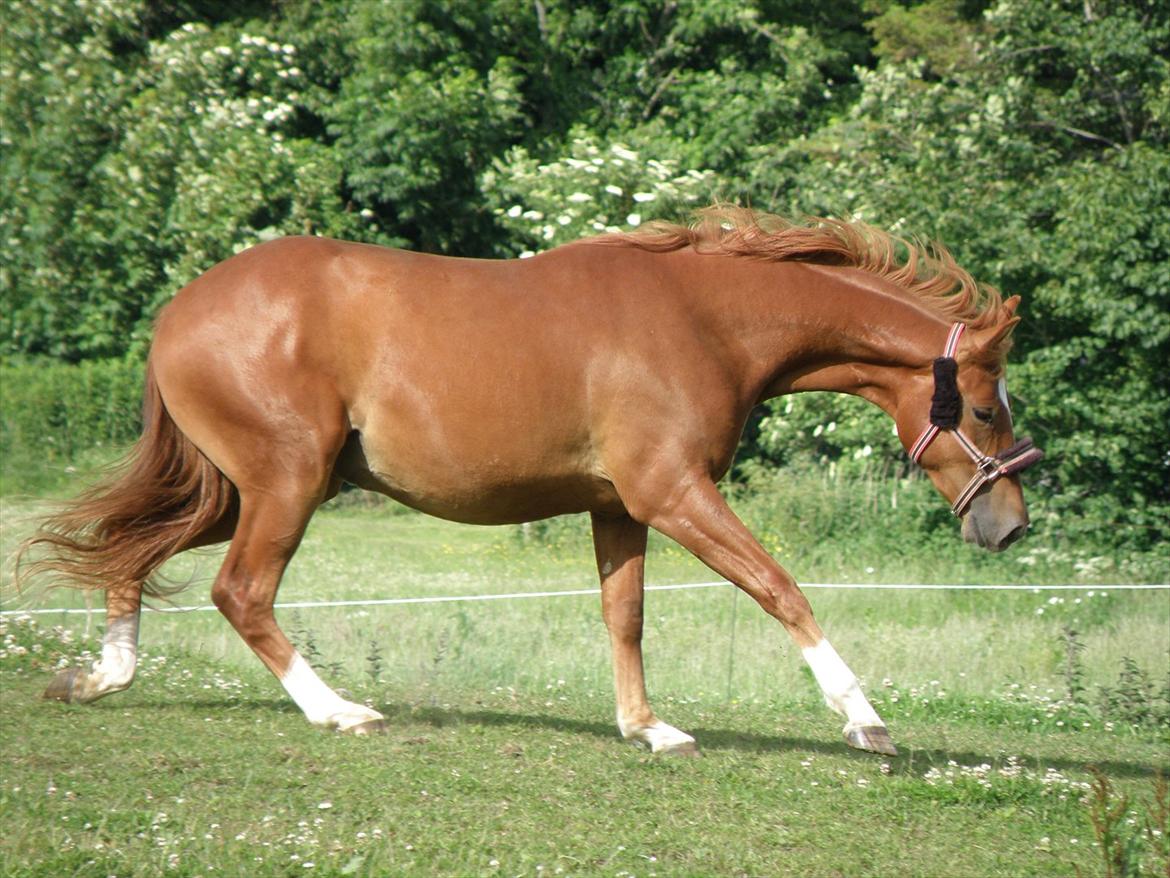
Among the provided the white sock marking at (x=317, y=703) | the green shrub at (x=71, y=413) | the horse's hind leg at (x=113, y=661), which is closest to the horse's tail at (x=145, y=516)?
the horse's hind leg at (x=113, y=661)

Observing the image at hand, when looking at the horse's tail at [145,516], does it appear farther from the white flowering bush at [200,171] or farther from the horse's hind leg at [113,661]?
the white flowering bush at [200,171]

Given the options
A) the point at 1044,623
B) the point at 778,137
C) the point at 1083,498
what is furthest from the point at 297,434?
the point at 778,137

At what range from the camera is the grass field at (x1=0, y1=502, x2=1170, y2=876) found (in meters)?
4.89

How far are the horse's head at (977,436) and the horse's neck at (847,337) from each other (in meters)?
0.15

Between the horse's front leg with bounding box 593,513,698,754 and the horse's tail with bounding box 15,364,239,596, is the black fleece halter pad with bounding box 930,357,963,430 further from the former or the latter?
the horse's tail with bounding box 15,364,239,596

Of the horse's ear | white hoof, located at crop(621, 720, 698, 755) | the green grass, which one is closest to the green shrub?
the green grass

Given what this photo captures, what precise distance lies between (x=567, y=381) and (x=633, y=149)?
15.4 meters

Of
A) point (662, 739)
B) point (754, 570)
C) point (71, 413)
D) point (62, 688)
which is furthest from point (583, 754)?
point (71, 413)

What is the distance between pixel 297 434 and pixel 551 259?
1442 millimetres

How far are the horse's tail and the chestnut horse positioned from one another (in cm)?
34

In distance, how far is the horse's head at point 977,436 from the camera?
20.5 ft

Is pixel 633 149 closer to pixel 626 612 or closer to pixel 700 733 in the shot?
pixel 700 733

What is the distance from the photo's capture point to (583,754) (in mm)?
6168

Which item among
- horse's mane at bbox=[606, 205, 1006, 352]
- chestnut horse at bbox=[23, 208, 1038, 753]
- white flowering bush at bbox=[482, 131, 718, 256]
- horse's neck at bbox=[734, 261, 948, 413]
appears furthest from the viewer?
white flowering bush at bbox=[482, 131, 718, 256]
